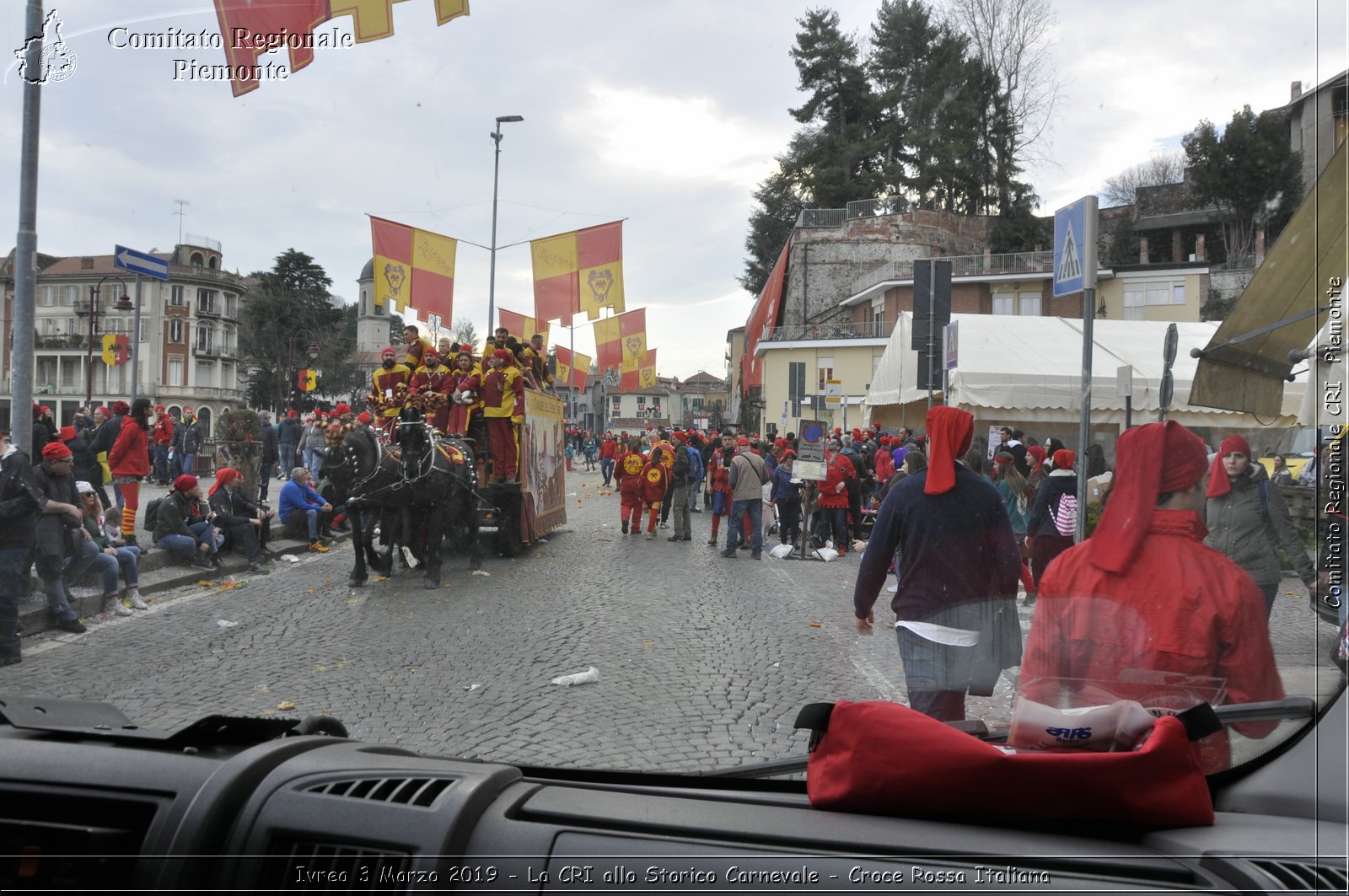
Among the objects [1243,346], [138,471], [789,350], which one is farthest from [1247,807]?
[138,471]

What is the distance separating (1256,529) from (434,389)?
1033 centimetres

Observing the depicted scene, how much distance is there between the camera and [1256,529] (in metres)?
1.85

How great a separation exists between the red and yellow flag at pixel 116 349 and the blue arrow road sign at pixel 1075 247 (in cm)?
263

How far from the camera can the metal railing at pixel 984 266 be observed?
2.76 meters

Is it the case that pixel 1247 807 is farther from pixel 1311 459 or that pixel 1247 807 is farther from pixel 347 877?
pixel 347 877

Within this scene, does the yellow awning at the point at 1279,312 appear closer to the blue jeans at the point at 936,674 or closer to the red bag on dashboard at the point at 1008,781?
the red bag on dashboard at the point at 1008,781

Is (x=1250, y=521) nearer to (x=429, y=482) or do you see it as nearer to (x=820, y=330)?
(x=820, y=330)

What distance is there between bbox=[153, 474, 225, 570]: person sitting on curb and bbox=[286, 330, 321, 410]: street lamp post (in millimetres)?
3058

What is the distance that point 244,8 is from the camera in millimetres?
2367

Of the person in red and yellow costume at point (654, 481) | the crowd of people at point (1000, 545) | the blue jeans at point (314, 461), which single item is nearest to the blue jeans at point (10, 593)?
the crowd of people at point (1000, 545)

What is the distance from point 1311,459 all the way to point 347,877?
1.74m

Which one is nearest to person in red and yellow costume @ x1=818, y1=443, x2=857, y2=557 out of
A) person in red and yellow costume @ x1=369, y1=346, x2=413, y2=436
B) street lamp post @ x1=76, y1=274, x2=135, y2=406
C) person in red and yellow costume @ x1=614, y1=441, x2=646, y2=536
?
person in red and yellow costume @ x1=614, y1=441, x2=646, y2=536

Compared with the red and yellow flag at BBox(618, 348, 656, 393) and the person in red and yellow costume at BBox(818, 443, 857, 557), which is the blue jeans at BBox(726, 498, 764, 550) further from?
the red and yellow flag at BBox(618, 348, 656, 393)

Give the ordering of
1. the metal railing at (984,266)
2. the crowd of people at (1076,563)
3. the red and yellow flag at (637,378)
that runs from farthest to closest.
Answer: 1. the red and yellow flag at (637,378)
2. the metal railing at (984,266)
3. the crowd of people at (1076,563)
